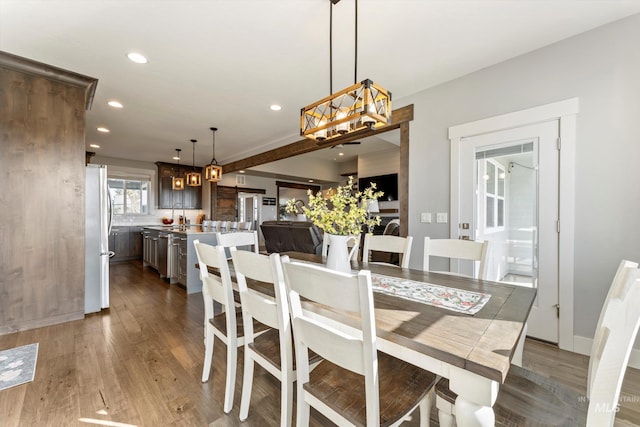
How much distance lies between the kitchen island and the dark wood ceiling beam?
2.02 m

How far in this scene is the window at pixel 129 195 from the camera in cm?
703

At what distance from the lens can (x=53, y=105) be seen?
2871 mm

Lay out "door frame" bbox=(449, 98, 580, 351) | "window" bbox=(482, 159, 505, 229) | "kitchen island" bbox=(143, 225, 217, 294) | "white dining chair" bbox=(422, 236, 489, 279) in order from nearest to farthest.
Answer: "white dining chair" bbox=(422, 236, 489, 279) < "door frame" bbox=(449, 98, 580, 351) < "window" bbox=(482, 159, 505, 229) < "kitchen island" bbox=(143, 225, 217, 294)

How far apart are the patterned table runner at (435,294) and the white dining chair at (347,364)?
306 millimetres

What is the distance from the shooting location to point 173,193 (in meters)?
7.74

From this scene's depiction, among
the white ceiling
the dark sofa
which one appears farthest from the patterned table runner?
the dark sofa

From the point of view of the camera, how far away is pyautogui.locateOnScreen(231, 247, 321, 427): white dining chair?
120 cm

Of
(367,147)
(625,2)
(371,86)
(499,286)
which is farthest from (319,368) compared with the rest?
(367,147)

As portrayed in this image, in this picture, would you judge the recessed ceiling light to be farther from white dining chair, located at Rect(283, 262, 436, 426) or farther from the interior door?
the interior door

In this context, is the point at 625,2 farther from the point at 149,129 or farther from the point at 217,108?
the point at 149,129

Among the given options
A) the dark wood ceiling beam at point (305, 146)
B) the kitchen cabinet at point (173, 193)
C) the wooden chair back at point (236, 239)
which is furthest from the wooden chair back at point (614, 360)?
the kitchen cabinet at point (173, 193)

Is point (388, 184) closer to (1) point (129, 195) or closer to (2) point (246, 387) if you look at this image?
(2) point (246, 387)

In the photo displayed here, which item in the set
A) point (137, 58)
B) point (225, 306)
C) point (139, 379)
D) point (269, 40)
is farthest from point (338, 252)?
point (137, 58)

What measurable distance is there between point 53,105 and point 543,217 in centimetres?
492
